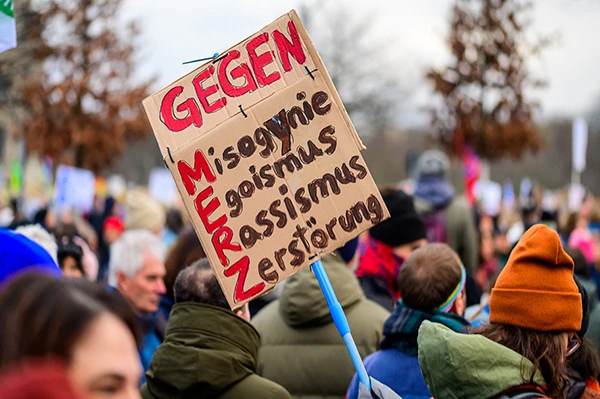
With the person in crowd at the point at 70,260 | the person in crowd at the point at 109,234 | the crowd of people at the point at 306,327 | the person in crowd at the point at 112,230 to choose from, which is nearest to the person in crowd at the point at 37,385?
the crowd of people at the point at 306,327

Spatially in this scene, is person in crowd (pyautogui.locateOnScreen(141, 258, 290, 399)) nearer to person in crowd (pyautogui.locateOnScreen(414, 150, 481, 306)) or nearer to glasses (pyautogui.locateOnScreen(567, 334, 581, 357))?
glasses (pyautogui.locateOnScreen(567, 334, 581, 357))

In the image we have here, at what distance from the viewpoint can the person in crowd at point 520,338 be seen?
2.48m

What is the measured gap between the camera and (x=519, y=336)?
2654 mm

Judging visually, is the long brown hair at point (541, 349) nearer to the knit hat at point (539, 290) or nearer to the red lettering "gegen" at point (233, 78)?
the knit hat at point (539, 290)

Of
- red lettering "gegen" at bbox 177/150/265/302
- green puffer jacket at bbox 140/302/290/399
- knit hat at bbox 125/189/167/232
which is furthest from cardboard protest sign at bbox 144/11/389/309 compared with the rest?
knit hat at bbox 125/189/167/232

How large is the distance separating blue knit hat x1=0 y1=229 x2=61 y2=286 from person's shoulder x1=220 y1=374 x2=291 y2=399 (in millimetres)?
825

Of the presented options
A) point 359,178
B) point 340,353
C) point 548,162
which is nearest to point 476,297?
point 340,353

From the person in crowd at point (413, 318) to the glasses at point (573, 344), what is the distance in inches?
20.0

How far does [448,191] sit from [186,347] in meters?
4.72

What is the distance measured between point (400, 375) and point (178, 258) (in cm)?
224

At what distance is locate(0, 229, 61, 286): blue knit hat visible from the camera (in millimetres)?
2764

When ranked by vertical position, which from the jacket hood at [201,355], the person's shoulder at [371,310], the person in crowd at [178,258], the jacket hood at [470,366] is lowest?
the person's shoulder at [371,310]

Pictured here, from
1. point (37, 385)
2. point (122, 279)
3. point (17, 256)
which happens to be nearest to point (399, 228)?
point (122, 279)

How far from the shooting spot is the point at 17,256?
9.16ft
